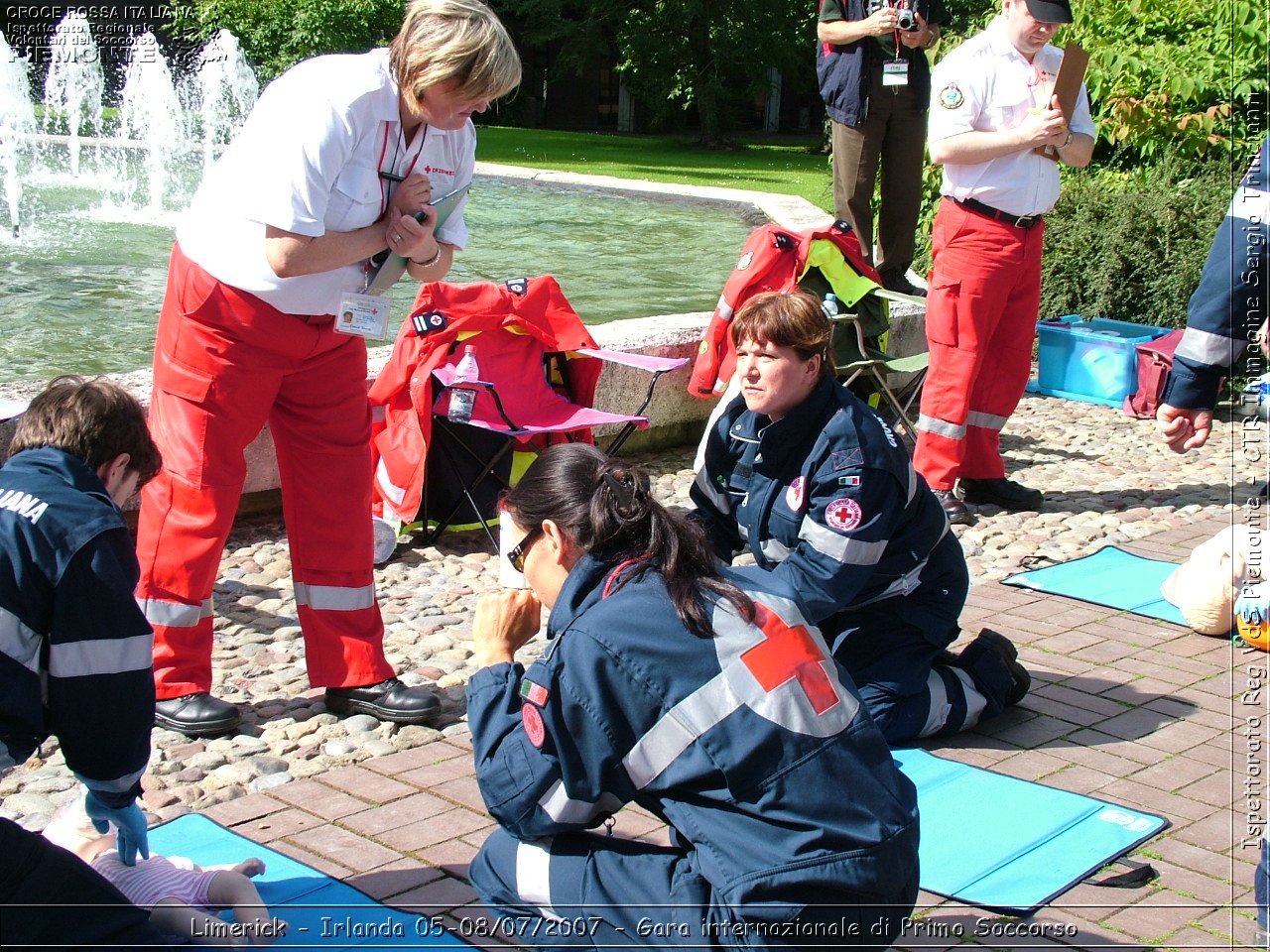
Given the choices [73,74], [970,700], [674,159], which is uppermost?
[73,74]

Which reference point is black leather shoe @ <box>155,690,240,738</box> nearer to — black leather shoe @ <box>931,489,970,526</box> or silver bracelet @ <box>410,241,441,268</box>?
silver bracelet @ <box>410,241,441,268</box>

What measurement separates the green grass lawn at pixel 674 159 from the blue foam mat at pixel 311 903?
39.0 ft

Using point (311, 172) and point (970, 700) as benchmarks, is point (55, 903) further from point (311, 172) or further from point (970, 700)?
point (970, 700)

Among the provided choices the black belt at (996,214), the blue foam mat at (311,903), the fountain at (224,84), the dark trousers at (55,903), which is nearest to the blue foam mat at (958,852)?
the blue foam mat at (311,903)

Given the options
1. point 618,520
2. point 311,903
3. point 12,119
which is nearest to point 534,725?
point 618,520

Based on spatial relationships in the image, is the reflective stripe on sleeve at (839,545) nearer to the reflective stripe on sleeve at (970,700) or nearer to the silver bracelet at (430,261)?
the reflective stripe on sleeve at (970,700)

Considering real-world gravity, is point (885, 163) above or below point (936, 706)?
above

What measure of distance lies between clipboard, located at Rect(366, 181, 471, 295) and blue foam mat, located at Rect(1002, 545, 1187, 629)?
2819 millimetres

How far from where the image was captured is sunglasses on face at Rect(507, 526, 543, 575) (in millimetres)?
2609

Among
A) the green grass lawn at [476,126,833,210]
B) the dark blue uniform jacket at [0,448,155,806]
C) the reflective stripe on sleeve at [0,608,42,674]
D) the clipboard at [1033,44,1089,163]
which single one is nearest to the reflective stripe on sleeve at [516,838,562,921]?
the dark blue uniform jacket at [0,448,155,806]

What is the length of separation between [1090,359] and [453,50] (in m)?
6.28

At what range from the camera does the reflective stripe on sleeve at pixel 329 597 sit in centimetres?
409

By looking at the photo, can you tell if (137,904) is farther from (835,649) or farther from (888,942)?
(835,649)

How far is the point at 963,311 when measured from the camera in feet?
20.2
